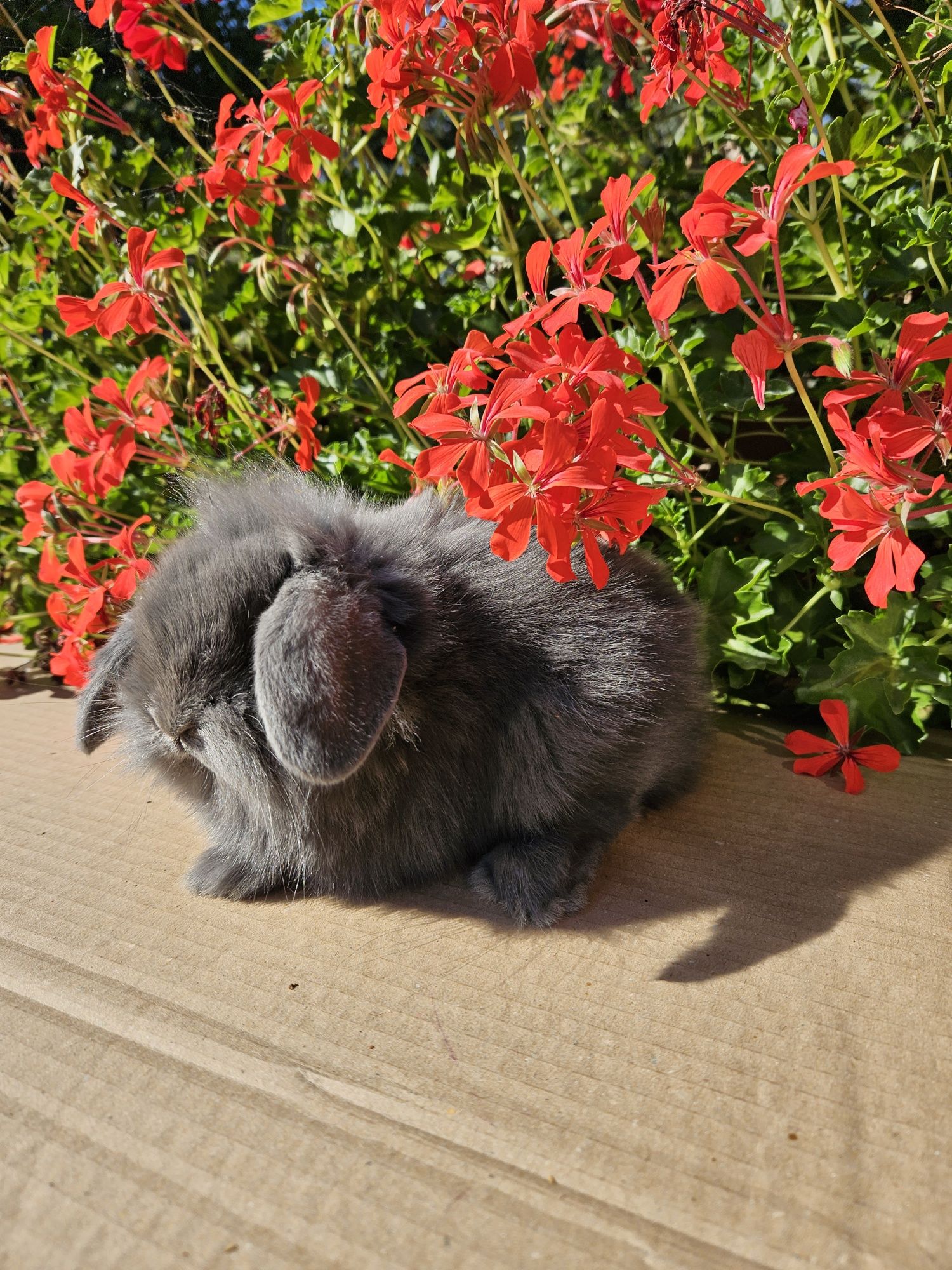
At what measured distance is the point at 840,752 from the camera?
143cm

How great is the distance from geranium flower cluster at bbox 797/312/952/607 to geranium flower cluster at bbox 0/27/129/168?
1.34 metres

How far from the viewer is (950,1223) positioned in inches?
27.4

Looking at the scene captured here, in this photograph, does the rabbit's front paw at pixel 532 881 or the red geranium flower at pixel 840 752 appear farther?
the red geranium flower at pixel 840 752

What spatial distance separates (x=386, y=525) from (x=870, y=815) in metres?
0.81

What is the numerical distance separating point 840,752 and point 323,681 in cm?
89

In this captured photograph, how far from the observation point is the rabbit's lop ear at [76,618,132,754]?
1.25 meters

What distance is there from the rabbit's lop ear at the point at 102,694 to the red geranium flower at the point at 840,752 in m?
1.02

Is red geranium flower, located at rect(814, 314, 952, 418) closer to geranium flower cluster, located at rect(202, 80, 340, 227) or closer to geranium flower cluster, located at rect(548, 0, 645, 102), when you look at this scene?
geranium flower cluster, located at rect(548, 0, 645, 102)

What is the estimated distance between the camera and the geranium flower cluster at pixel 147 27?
1406 millimetres

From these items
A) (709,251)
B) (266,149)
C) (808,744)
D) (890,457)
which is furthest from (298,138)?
(808,744)

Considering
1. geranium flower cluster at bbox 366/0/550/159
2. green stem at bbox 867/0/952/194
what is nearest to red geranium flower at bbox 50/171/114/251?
geranium flower cluster at bbox 366/0/550/159

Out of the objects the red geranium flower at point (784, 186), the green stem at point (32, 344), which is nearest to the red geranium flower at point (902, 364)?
the red geranium flower at point (784, 186)

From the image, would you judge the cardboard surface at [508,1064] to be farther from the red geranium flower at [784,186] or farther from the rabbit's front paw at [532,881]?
the red geranium flower at [784,186]

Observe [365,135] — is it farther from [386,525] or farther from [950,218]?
[950,218]
